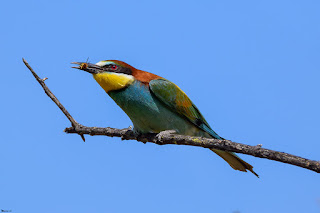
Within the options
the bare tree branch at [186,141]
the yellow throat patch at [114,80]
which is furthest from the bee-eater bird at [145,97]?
the bare tree branch at [186,141]

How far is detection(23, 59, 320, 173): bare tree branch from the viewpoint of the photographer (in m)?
3.25

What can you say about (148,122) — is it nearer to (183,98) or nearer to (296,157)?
(183,98)

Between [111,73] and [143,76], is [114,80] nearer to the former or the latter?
[111,73]

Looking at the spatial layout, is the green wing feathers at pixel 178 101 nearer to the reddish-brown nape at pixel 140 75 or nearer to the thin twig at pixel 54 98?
the reddish-brown nape at pixel 140 75

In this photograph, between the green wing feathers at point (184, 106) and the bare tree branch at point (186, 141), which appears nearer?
the bare tree branch at point (186, 141)

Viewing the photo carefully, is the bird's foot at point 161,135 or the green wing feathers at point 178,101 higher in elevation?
the green wing feathers at point 178,101

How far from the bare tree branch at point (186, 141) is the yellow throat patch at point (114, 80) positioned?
45cm

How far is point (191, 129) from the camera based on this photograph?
502 cm

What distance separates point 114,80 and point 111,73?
9 cm

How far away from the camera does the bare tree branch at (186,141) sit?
3.25 m

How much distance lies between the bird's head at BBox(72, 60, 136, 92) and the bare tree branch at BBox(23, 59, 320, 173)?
1.54 ft

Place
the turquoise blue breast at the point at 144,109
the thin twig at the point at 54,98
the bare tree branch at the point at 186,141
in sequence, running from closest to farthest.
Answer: the bare tree branch at the point at 186,141
the thin twig at the point at 54,98
the turquoise blue breast at the point at 144,109

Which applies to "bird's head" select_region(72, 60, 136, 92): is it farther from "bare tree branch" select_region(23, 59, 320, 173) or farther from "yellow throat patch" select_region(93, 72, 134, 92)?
"bare tree branch" select_region(23, 59, 320, 173)

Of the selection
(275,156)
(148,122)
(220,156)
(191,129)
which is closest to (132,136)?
(148,122)
